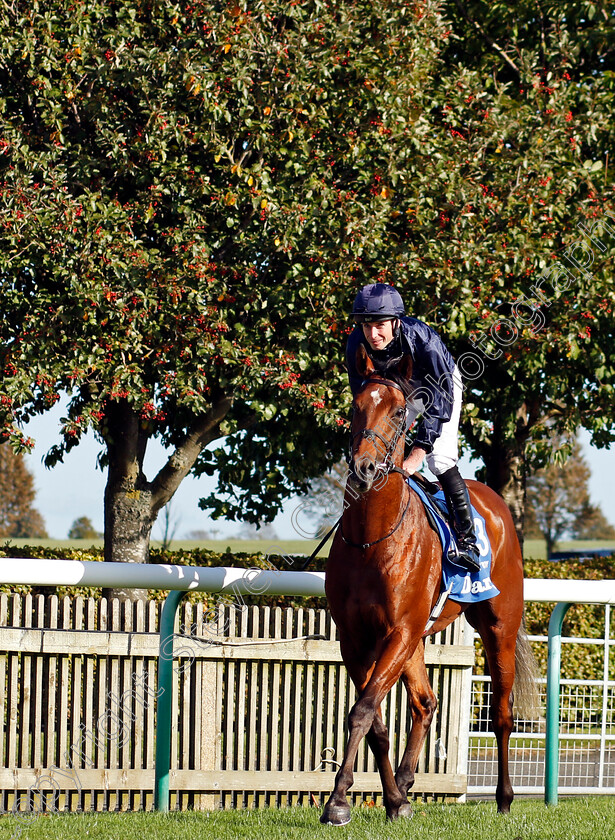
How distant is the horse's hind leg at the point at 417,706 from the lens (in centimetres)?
483

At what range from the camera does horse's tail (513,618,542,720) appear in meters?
6.41

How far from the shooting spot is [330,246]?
9031 mm

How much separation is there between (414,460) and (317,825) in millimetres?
1677

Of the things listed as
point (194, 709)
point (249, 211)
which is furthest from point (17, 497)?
point (194, 709)

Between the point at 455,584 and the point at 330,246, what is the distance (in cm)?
491

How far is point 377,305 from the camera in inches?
171

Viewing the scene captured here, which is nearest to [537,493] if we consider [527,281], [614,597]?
[527,281]

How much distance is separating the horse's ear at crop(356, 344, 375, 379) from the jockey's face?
14cm

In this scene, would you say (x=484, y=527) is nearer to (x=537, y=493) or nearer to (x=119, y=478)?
(x=119, y=478)

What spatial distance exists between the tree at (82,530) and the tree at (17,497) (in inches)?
158

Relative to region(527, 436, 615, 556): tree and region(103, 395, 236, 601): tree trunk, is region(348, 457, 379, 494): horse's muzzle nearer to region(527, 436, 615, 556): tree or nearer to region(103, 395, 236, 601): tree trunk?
region(103, 395, 236, 601): tree trunk

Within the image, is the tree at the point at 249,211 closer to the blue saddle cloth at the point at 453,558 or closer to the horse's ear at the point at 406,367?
the blue saddle cloth at the point at 453,558

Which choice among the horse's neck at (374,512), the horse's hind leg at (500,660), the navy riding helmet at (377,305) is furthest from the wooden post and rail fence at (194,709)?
the navy riding helmet at (377,305)

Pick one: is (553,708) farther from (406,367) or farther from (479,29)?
(479,29)
